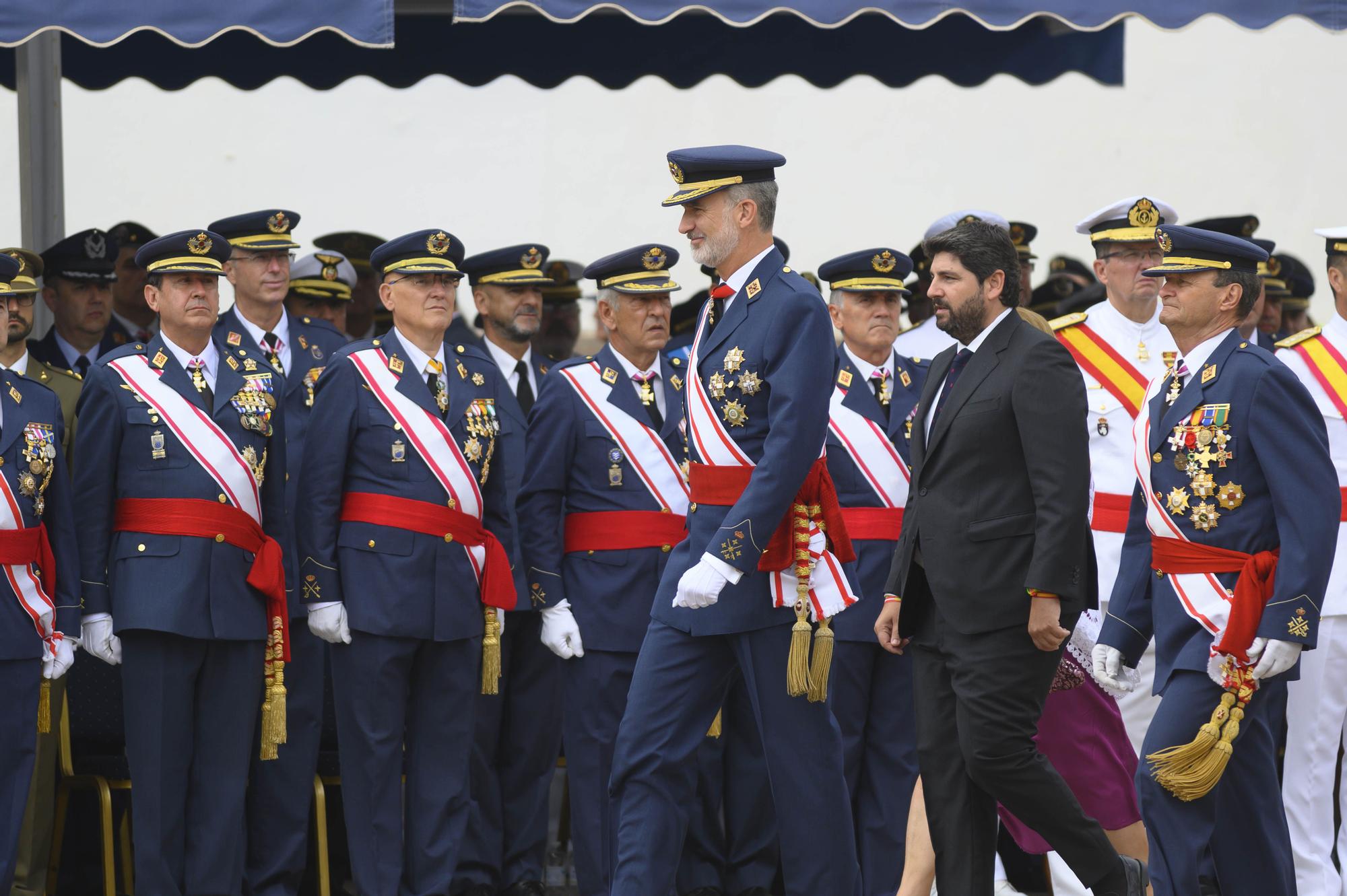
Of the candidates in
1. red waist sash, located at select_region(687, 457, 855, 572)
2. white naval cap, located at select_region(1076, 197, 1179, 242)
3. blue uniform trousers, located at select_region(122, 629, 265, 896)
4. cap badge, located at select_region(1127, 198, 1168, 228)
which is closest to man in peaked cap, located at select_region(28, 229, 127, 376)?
blue uniform trousers, located at select_region(122, 629, 265, 896)

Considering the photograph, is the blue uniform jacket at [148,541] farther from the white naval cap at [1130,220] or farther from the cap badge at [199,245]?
the white naval cap at [1130,220]

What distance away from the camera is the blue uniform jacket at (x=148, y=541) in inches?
219

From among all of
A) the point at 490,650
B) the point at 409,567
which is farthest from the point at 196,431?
the point at 490,650

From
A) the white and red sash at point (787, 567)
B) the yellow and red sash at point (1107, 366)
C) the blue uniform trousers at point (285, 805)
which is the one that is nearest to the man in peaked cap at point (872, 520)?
the yellow and red sash at point (1107, 366)

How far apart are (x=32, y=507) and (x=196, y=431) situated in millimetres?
504

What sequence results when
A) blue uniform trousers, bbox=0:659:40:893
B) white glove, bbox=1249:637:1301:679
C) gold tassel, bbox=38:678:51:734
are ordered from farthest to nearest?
gold tassel, bbox=38:678:51:734
blue uniform trousers, bbox=0:659:40:893
white glove, bbox=1249:637:1301:679

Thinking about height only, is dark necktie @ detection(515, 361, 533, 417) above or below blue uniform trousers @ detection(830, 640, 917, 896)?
above

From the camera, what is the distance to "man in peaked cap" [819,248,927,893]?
6066 millimetres

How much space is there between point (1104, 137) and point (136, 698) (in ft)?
22.9

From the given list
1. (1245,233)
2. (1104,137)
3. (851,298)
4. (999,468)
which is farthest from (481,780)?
(1104,137)

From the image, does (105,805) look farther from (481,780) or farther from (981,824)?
(981,824)

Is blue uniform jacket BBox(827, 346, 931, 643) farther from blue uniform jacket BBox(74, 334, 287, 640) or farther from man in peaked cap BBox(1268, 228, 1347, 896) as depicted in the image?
blue uniform jacket BBox(74, 334, 287, 640)

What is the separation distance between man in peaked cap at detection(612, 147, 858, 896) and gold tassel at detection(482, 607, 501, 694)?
1217 mm

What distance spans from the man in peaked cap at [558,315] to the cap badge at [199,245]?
113 inches
